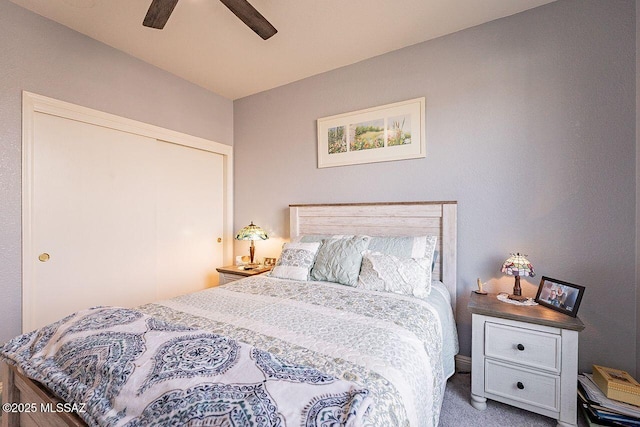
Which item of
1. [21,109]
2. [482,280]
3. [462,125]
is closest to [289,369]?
[482,280]

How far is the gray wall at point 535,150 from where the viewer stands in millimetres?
1732

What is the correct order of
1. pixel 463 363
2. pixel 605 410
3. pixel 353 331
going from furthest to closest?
pixel 463 363 → pixel 605 410 → pixel 353 331

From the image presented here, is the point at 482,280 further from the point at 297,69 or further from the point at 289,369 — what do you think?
the point at 297,69

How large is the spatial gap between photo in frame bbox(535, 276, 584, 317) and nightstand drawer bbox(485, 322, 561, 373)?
20 centimetres

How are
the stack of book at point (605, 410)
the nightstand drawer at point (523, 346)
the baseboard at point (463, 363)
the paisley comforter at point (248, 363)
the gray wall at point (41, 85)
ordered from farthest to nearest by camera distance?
the baseboard at point (463, 363) → the gray wall at point (41, 85) → the nightstand drawer at point (523, 346) → the stack of book at point (605, 410) → the paisley comforter at point (248, 363)

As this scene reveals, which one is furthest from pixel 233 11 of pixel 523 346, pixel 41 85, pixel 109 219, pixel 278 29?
pixel 523 346

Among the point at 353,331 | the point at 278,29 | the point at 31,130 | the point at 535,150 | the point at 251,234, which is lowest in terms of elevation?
the point at 353,331

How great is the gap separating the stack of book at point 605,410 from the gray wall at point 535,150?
0.38 metres

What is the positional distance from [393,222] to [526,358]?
1236mm

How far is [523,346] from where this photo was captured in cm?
157

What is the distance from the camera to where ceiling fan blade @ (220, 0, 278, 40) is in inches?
58.6

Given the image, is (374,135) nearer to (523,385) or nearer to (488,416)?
(523,385)

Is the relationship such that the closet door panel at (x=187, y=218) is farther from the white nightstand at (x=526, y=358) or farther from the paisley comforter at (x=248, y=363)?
the white nightstand at (x=526, y=358)

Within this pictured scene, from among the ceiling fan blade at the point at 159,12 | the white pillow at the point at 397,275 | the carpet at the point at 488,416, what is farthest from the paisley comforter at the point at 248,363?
the ceiling fan blade at the point at 159,12
